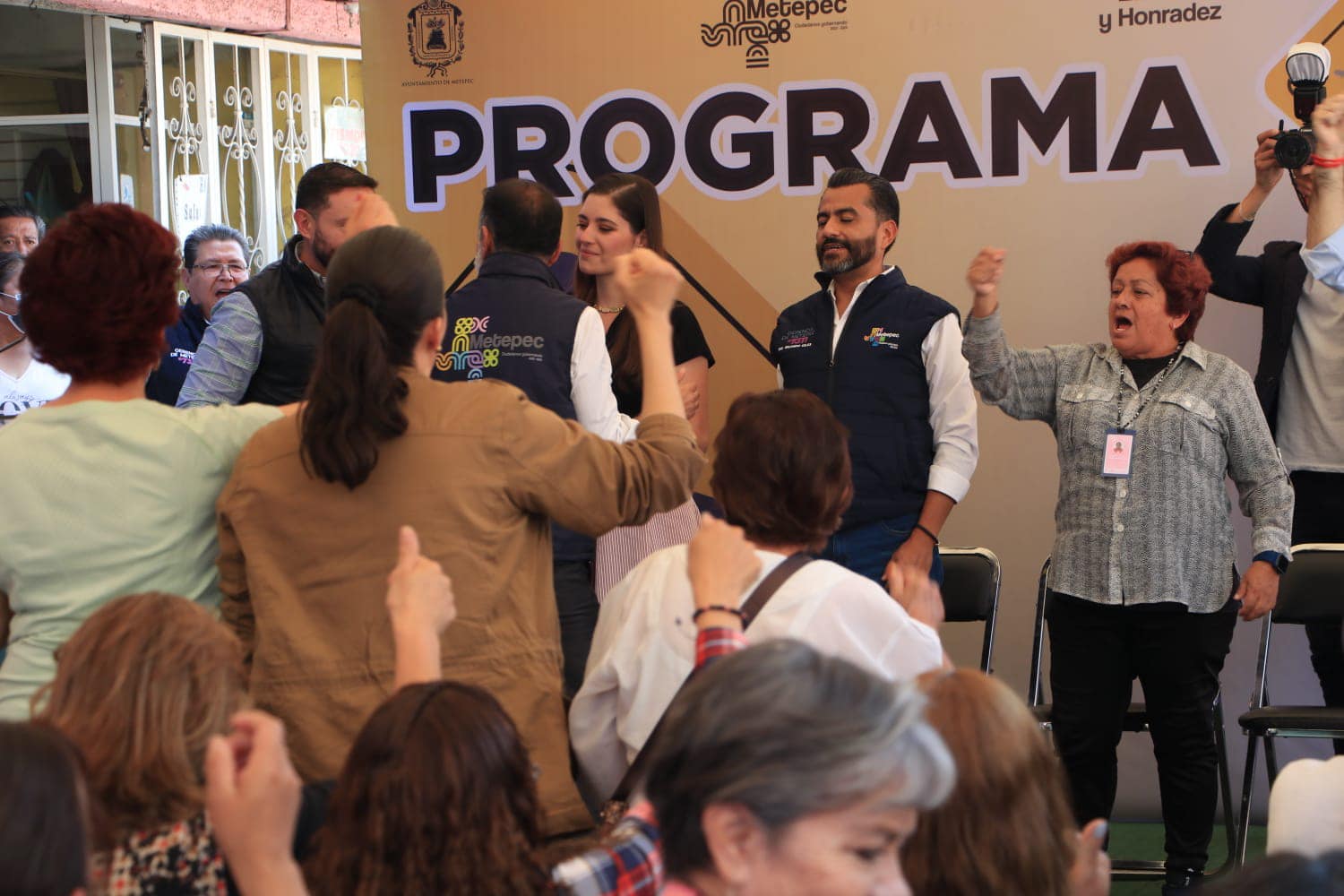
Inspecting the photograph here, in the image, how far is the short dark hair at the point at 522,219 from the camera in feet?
10.5

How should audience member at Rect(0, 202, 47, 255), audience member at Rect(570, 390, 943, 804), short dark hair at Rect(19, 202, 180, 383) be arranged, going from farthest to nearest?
audience member at Rect(0, 202, 47, 255)
audience member at Rect(570, 390, 943, 804)
short dark hair at Rect(19, 202, 180, 383)

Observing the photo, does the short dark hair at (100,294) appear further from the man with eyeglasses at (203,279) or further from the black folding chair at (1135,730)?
the man with eyeglasses at (203,279)

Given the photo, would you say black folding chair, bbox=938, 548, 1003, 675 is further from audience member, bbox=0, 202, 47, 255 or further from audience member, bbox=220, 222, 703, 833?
audience member, bbox=0, 202, 47, 255

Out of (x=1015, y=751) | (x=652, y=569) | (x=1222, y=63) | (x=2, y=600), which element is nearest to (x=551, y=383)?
(x=652, y=569)

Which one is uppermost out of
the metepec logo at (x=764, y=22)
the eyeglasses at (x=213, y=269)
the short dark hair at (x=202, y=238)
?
the metepec logo at (x=764, y=22)

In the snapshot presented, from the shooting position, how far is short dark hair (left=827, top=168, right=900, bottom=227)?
4176mm

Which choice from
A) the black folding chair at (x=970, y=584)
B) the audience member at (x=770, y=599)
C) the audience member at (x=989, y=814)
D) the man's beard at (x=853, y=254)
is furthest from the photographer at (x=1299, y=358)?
the audience member at (x=989, y=814)

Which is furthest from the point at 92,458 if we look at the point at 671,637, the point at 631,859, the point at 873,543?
the point at 873,543

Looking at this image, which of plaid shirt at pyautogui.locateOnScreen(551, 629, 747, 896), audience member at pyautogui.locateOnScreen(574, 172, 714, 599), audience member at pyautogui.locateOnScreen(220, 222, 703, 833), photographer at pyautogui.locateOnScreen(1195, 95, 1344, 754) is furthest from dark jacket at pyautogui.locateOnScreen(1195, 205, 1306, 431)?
plaid shirt at pyautogui.locateOnScreen(551, 629, 747, 896)

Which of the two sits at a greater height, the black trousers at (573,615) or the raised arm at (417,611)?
the raised arm at (417,611)

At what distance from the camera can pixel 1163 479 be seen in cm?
388

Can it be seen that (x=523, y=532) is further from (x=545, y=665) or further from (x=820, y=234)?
(x=820, y=234)

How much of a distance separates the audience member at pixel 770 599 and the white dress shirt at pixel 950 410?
1573mm

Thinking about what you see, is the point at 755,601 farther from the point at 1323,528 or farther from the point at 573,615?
the point at 1323,528
